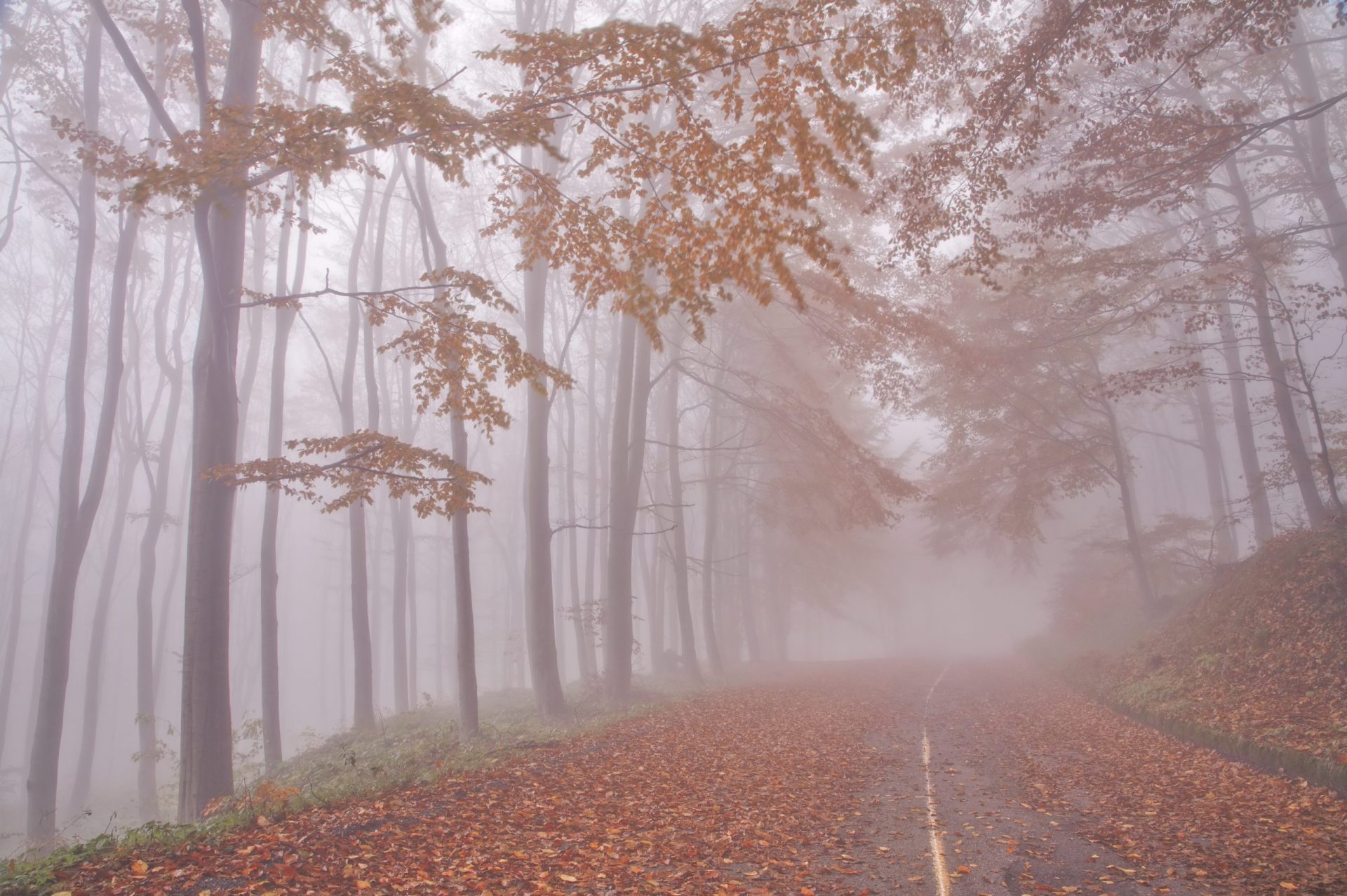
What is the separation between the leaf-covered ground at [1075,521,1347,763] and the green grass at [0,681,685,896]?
8.39 metres

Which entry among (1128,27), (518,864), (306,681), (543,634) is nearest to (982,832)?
(518,864)

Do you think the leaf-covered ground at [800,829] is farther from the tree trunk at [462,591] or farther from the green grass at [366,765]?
the tree trunk at [462,591]

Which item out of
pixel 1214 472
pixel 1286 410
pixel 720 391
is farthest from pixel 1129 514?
pixel 720 391

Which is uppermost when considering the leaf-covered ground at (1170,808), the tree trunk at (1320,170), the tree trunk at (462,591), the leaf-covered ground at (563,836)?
the tree trunk at (1320,170)

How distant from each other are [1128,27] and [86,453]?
51142 mm

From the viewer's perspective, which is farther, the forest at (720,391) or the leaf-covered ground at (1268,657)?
the leaf-covered ground at (1268,657)

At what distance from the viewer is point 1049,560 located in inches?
1922

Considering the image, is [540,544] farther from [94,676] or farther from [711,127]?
[94,676]

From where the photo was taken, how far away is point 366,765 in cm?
1149

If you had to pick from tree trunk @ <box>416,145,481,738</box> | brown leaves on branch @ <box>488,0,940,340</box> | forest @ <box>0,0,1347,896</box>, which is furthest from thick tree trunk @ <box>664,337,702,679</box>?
brown leaves on branch @ <box>488,0,940,340</box>

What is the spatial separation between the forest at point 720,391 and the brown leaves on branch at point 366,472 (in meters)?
0.06

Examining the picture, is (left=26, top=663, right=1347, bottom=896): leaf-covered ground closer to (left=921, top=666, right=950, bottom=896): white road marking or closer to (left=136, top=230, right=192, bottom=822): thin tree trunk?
(left=921, top=666, right=950, bottom=896): white road marking

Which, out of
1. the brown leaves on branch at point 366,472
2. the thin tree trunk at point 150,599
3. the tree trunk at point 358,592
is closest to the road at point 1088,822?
the brown leaves on branch at point 366,472

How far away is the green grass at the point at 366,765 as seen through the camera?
4465 mm
